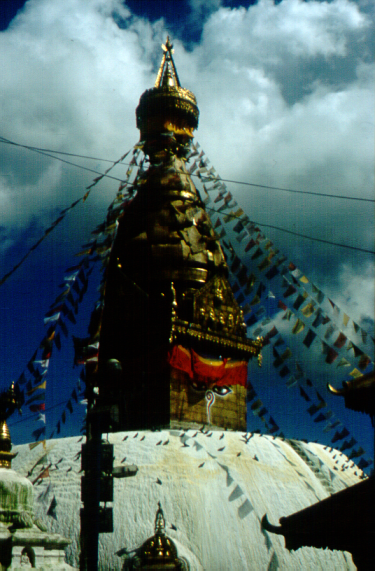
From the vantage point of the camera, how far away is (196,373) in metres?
14.2

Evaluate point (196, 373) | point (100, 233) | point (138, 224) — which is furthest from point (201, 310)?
point (100, 233)

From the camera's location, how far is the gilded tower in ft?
46.0

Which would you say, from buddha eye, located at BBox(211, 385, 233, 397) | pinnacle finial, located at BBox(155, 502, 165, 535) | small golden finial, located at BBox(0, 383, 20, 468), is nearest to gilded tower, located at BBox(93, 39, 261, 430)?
buddha eye, located at BBox(211, 385, 233, 397)

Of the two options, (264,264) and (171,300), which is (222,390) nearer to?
(171,300)

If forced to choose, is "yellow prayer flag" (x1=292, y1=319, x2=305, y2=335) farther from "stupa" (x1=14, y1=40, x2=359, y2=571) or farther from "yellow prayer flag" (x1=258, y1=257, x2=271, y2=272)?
"stupa" (x1=14, y1=40, x2=359, y2=571)

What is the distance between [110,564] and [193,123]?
10736 millimetres

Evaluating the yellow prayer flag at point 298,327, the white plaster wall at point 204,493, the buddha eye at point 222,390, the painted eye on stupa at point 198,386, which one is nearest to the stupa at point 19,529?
the white plaster wall at point 204,493

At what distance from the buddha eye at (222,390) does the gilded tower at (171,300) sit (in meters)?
0.02

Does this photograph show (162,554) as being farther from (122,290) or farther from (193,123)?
(193,123)

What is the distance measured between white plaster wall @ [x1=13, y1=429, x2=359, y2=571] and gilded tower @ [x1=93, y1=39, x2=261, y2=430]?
3.68 ft

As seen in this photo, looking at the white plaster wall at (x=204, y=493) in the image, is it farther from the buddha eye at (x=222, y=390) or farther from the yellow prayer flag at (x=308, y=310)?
the yellow prayer flag at (x=308, y=310)

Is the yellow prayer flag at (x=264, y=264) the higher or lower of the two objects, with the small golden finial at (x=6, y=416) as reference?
higher

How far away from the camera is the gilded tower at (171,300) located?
46.0 ft

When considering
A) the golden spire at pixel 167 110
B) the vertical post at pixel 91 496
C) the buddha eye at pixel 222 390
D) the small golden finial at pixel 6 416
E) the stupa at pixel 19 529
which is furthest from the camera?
the golden spire at pixel 167 110
